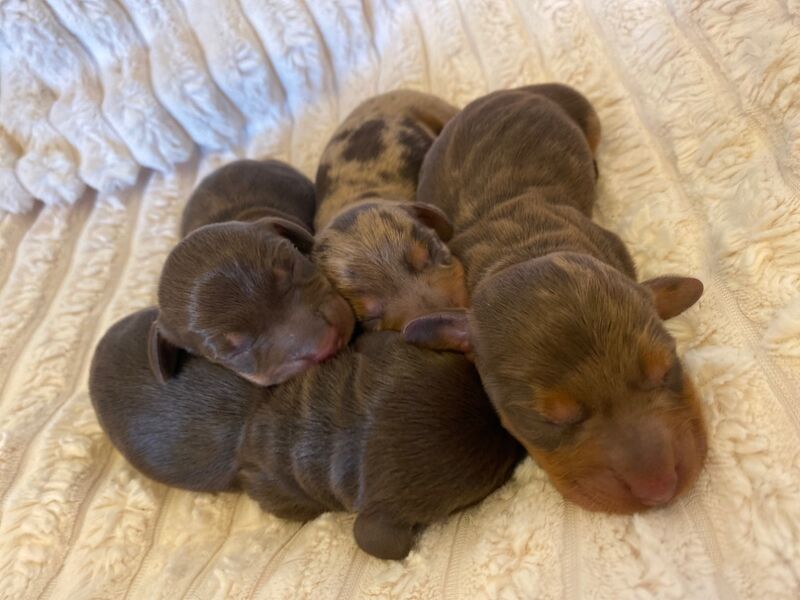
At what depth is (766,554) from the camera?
1488 mm

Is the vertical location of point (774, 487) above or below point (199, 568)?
above

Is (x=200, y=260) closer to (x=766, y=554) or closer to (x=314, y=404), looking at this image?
(x=314, y=404)

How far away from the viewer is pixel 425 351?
6.84 ft

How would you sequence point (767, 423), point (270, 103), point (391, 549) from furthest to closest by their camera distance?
point (270, 103) < point (391, 549) < point (767, 423)

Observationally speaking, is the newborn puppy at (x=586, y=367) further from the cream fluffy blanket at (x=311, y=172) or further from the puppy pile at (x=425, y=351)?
the cream fluffy blanket at (x=311, y=172)

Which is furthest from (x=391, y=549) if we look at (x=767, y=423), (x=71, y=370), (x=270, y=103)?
(x=270, y=103)

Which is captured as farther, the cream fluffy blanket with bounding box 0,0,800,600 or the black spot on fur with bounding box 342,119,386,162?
the black spot on fur with bounding box 342,119,386,162

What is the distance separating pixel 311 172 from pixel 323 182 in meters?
0.61

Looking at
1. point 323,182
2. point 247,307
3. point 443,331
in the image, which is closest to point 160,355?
point 247,307

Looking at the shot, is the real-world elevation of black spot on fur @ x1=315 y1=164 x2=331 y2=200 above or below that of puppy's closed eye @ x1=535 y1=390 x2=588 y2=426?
below

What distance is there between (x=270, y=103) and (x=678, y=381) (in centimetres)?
307

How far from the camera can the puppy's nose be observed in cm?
158

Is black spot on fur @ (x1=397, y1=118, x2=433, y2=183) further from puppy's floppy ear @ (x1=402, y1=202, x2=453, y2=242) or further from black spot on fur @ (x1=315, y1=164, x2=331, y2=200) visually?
puppy's floppy ear @ (x1=402, y1=202, x2=453, y2=242)

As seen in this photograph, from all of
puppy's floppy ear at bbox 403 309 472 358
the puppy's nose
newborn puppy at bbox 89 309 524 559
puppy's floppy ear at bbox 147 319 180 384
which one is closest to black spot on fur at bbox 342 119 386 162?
newborn puppy at bbox 89 309 524 559
